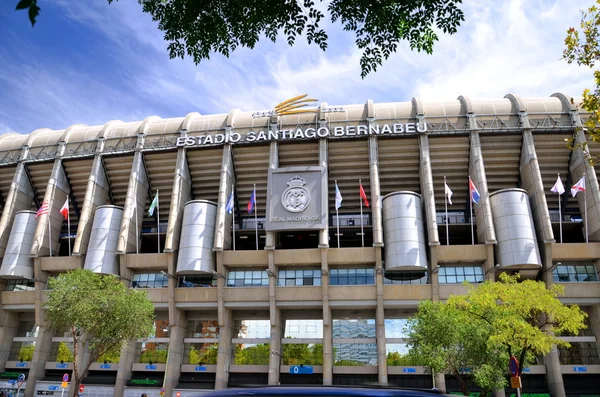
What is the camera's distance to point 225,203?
50344 millimetres

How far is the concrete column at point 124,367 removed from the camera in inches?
1881

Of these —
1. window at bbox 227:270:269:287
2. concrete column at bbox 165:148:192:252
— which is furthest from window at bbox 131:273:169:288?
Result: window at bbox 227:270:269:287

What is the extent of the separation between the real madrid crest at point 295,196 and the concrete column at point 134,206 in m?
18.5

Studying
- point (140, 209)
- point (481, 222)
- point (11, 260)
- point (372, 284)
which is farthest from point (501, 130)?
point (11, 260)

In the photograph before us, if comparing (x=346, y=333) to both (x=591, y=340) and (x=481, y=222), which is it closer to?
(x=481, y=222)

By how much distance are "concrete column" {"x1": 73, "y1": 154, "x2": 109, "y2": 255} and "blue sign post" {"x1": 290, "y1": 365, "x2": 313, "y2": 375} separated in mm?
28039

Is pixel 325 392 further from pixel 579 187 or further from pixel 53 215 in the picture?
pixel 53 215

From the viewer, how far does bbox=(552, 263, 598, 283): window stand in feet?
150

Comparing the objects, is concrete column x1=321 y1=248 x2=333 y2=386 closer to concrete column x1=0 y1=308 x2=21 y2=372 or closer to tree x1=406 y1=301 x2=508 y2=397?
tree x1=406 y1=301 x2=508 y2=397

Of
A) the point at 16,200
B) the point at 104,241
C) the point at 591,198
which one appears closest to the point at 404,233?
the point at 591,198

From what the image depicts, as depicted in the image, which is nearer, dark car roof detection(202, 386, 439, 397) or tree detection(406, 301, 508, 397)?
dark car roof detection(202, 386, 439, 397)

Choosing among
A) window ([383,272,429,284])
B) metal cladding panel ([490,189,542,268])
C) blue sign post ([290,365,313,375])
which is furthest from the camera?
blue sign post ([290,365,313,375])

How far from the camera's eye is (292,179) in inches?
1969

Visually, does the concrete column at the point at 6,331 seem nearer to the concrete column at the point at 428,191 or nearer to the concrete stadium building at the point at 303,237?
the concrete stadium building at the point at 303,237
